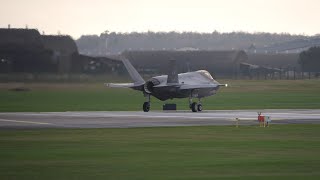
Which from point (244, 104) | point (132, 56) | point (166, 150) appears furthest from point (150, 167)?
point (132, 56)

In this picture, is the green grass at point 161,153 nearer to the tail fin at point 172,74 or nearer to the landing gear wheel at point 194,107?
the tail fin at point 172,74

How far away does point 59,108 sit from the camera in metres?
74.6

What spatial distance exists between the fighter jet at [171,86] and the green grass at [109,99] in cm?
405

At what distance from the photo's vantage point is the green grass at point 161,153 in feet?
100

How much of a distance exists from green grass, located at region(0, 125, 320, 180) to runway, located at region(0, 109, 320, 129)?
14.0 feet

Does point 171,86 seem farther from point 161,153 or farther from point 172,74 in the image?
Result: point 161,153

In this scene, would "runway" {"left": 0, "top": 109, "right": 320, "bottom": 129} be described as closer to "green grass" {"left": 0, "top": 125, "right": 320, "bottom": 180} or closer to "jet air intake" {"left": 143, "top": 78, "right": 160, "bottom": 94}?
"jet air intake" {"left": 143, "top": 78, "right": 160, "bottom": 94}

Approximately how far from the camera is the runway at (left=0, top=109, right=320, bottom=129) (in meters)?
53.6

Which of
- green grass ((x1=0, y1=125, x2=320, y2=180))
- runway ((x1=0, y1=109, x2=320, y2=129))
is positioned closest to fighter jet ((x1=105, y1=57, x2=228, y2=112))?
runway ((x1=0, y1=109, x2=320, y2=129))

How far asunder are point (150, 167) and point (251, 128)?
19.9m

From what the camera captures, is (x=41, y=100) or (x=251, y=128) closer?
(x=251, y=128)

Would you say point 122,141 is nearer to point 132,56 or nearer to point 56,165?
point 56,165

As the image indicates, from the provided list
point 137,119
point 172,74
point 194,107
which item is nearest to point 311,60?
point 194,107

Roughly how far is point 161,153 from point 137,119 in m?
23.1
